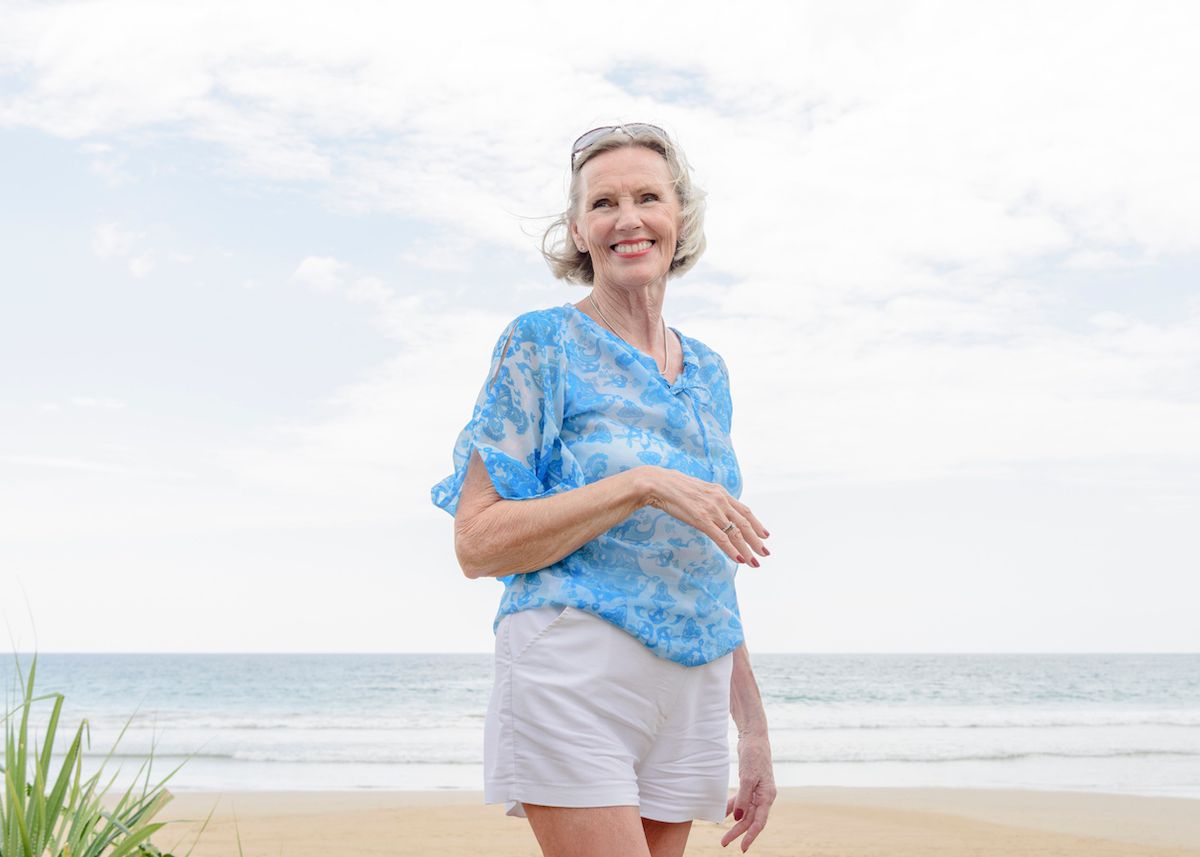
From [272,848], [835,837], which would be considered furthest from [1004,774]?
[272,848]

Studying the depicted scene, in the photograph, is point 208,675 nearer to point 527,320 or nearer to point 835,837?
point 835,837

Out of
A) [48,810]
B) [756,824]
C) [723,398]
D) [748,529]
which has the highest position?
[723,398]

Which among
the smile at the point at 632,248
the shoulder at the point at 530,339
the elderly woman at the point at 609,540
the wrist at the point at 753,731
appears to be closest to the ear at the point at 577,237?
the elderly woman at the point at 609,540

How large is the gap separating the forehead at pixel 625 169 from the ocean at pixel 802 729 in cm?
135

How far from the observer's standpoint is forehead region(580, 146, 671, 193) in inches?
75.4

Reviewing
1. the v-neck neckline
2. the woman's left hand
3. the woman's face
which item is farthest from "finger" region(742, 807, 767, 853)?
the woman's face

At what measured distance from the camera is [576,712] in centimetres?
165

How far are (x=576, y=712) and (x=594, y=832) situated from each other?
6.6 inches

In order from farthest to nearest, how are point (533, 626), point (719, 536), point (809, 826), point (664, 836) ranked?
point (809, 826) < point (664, 836) < point (533, 626) < point (719, 536)

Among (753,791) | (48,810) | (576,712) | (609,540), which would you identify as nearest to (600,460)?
(609,540)

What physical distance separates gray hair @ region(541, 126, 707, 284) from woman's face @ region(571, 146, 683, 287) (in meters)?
0.02

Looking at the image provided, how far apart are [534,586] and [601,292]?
540 millimetres

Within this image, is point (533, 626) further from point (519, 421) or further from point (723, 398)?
point (723, 398)

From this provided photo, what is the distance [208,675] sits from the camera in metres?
45.3
